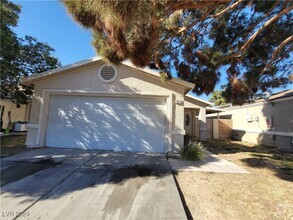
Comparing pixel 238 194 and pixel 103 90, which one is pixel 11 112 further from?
pixel 238 194

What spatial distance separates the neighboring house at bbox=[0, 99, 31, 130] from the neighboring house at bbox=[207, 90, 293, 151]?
704 inches

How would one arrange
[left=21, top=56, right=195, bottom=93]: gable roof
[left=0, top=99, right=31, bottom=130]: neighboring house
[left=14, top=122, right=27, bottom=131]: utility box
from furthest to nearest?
[left=14, top=122, right=27, bottom=131]: utility box
[left=0, top=99, right=31, bottom=130]: neighboring house
[left=21, top=56, right=195, bottom=93]: gable roof

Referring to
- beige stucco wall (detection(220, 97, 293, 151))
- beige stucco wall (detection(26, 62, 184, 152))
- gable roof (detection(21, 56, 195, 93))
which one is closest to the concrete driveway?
beige stucco wall (detection(26, 62, 184, 152))

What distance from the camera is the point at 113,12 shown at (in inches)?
130

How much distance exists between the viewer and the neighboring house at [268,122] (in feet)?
38.1

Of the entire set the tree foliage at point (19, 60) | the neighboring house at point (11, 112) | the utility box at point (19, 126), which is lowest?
the utility box at point (19, 126)

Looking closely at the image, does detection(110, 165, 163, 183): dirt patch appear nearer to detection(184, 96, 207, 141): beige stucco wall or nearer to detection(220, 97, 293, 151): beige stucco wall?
detection(184, 96, 207, 141): beige stucco wall

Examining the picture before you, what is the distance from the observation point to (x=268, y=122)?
1334cm

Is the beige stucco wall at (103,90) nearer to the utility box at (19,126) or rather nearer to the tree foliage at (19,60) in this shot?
the tree foliage at (19,60)

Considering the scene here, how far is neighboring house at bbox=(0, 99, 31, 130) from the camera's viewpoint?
47.8 ft

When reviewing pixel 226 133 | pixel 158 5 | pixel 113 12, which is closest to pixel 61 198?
pixel 113 12

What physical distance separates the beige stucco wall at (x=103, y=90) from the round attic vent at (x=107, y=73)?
0.18m

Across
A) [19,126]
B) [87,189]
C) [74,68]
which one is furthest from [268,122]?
[19,126]

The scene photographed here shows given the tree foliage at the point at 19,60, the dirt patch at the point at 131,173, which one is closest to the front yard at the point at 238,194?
the dirt patch at the point at 131,173
